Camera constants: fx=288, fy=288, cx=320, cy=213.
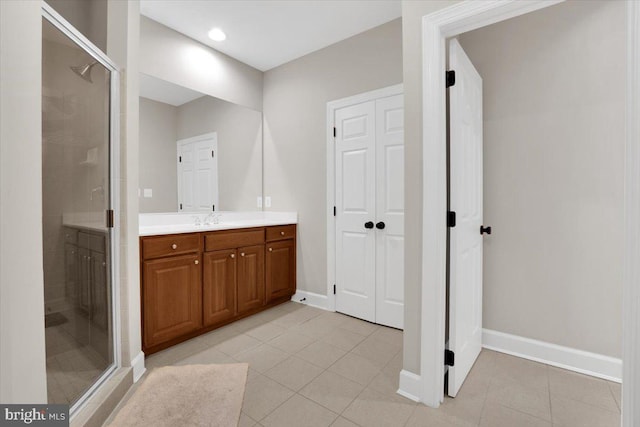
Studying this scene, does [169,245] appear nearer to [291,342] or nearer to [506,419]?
[291,342]

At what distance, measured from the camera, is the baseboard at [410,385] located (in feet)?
5.34

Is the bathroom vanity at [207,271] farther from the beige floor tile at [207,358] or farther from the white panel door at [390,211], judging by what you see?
the white panel door at [390,211]

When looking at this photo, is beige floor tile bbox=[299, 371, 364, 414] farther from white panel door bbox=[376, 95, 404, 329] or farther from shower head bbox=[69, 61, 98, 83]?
shower head bbox=[69, 61, 98, 83]

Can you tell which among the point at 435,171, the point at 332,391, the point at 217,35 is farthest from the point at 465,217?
the point at 217,35

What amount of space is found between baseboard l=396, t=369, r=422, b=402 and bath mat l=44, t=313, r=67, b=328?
1.81 meters

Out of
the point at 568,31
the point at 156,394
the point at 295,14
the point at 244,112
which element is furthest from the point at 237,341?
the point at 568,31

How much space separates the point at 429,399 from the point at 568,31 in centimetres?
251

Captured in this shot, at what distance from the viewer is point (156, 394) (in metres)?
1.65

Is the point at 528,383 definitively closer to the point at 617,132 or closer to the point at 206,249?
the point at 617,132

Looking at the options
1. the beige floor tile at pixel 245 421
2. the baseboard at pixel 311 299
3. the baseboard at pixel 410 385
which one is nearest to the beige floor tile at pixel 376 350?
the baseboard at pixel 410 385

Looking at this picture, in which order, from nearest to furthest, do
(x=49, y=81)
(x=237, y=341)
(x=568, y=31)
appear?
1. (x=49, y=81)
2. (x=568, y=31)
3. (x=237, y=341)

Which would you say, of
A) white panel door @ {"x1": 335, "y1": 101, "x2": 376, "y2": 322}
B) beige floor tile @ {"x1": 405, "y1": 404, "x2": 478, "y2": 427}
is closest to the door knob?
white panel door @ {"x1": 335, "y1": 101, "x2": 376, "y2": 322}

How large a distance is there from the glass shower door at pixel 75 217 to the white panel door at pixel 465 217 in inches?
78.6

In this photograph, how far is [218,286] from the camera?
2.54m
